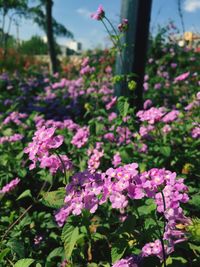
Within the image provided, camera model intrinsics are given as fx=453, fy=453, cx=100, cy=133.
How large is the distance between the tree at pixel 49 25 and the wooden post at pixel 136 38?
6.95 metres

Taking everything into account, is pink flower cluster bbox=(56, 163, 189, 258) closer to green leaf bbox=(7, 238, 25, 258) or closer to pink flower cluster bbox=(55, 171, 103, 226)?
pink flower cluster bbox=(55, 171, 103, 226)

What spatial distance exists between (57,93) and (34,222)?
460 cm

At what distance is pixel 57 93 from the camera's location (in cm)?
717

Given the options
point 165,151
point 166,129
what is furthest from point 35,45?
point 165,151

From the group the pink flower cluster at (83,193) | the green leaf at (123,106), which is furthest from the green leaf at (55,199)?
the green leaf at (123,106)

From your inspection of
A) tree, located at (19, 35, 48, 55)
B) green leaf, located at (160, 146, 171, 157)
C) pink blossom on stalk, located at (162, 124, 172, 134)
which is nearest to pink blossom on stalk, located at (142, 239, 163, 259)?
green leaf, located at (160, 146, 171, 157)

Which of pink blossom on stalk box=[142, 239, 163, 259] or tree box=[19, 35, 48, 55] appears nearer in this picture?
pink blossom on stalk box=[142, 239, 163, 259]

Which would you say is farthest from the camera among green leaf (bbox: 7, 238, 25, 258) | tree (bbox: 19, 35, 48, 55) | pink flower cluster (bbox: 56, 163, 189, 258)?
tree (bbox: 19, 35, 48, 55)

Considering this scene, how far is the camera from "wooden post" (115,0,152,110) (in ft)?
14.1

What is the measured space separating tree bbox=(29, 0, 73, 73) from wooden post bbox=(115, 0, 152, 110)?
22.8 feet

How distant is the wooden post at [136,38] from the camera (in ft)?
14.1

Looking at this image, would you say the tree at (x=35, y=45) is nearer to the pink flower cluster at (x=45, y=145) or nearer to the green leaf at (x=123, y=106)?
the green leaf at (x=123, y=106)

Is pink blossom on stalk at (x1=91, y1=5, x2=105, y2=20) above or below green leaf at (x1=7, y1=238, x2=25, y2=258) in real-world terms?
above

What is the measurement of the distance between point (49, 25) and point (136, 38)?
7094 millimetres
